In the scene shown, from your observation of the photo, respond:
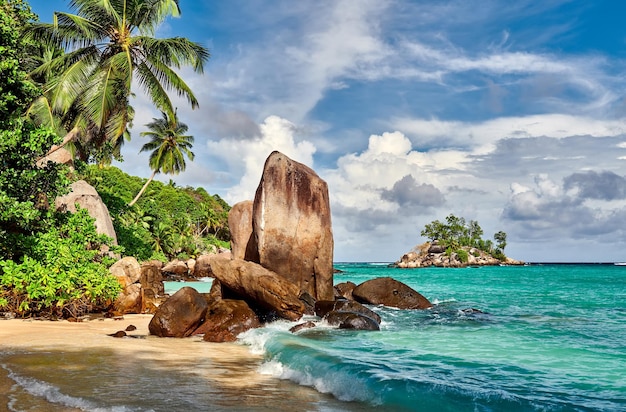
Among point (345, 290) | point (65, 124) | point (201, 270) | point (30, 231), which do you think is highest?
point (65, 124)

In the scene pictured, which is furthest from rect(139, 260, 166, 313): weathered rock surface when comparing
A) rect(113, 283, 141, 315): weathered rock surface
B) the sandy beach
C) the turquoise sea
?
the turquoise sea

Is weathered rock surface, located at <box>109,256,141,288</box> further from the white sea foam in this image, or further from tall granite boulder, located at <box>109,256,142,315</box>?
the white sea foam

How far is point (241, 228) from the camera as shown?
68.8 feet

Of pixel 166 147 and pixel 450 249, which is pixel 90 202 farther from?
pixel 450 249

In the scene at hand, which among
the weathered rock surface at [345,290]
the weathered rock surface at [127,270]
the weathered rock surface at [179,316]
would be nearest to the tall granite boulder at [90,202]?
the weathered rock surface at [127,270]

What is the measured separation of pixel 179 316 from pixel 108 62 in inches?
630

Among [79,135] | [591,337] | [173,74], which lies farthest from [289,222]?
[79,135]

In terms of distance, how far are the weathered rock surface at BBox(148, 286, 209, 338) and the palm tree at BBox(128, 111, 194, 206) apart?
117 ft

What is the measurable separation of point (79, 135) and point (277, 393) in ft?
75.4

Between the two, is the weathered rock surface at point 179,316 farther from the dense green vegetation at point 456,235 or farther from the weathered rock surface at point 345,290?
the dense green vegetation at point 456,235

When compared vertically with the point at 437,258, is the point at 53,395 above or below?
below

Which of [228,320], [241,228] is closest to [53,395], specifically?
[228,320]

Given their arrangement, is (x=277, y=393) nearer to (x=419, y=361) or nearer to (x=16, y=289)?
(x=419, y=361)

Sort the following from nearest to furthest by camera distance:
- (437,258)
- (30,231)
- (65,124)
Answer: (30,231) < (65,124) < (437,258)
